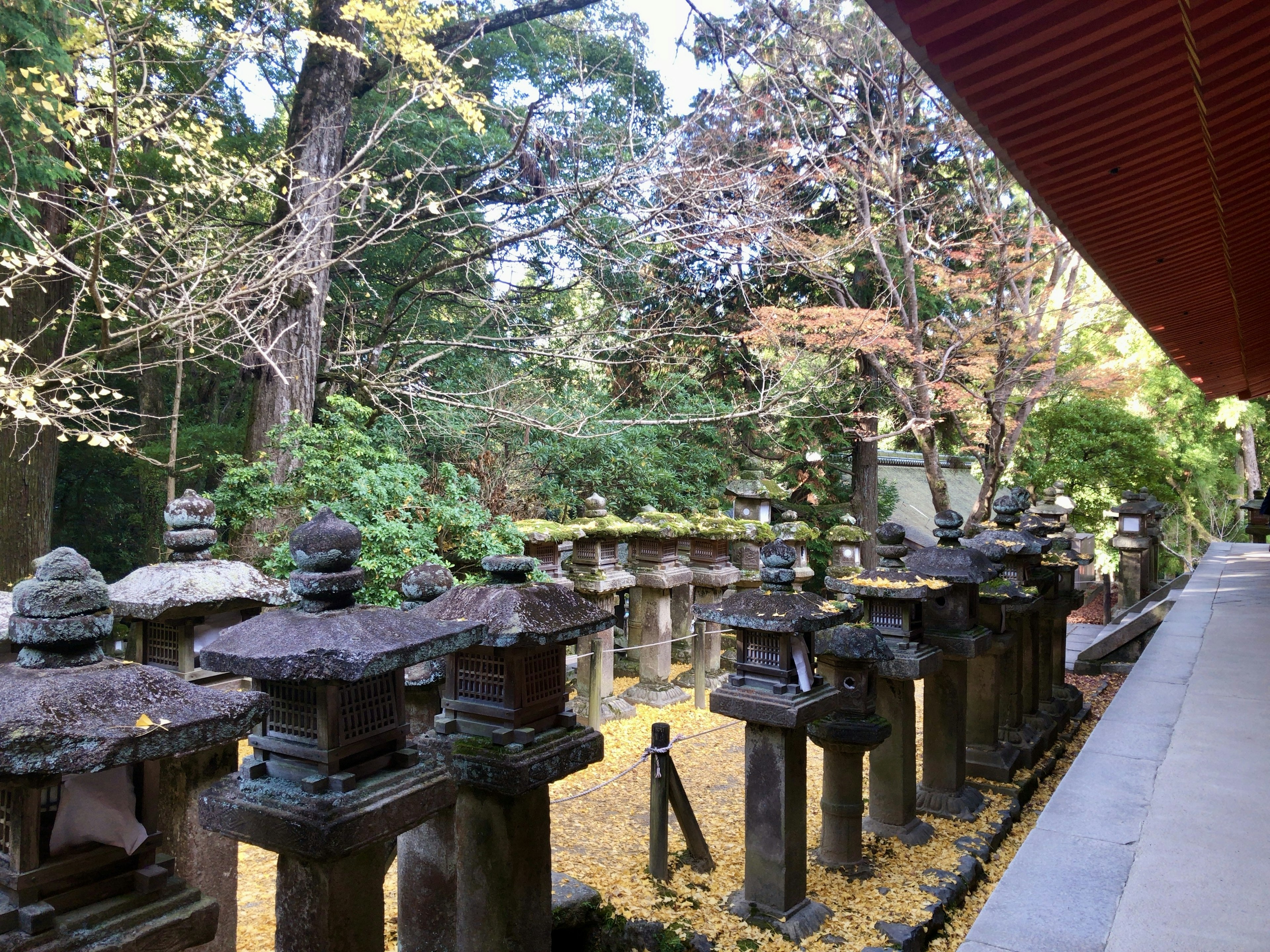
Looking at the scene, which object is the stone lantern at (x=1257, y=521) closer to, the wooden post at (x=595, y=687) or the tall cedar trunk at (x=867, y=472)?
the tall cedar trunk at (x=867, y=472)

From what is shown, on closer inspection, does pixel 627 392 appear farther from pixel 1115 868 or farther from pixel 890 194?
pixel 1115 868

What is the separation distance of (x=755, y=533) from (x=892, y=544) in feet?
15.2

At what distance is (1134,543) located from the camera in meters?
14.1

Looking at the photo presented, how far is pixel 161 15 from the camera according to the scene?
8.87m

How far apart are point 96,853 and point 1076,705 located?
9953mm

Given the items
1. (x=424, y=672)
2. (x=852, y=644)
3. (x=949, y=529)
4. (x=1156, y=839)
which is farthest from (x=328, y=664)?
(x=949, y=529)

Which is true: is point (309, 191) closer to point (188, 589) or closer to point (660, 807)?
point (188, 589)

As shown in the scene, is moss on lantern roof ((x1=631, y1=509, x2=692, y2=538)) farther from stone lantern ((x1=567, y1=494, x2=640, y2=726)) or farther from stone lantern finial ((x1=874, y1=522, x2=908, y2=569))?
stone lantern finial ((x1=874, y1=522, x2=908, y2=569))

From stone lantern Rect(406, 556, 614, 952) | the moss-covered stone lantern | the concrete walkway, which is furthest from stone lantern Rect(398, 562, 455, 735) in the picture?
the moss-covered stone lantern

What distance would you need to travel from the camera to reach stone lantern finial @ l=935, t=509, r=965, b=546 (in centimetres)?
659

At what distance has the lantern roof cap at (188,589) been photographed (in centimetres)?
355

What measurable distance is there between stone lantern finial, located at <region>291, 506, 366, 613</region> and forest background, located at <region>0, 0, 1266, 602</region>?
12.0 feet

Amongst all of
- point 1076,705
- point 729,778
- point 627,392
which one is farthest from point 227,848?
point 627,392

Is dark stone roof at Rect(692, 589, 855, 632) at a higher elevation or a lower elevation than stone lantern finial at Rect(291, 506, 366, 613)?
lower
